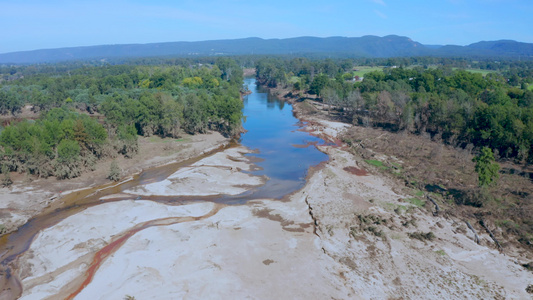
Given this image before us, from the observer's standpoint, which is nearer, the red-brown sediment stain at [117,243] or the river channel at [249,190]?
the red-brown sediment stain at [117,243]

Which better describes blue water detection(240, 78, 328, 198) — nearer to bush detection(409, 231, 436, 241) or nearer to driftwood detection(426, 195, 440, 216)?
driftwood detection(426, 195, 440, 216)

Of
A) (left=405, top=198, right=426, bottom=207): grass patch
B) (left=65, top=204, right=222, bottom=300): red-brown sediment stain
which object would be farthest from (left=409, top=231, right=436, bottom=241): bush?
(left=65, top=204, right=222, bottom=300): red-brown sediment stain

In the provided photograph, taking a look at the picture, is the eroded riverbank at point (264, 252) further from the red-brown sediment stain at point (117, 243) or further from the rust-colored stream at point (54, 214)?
the rust-colored stream at point (54, 214)

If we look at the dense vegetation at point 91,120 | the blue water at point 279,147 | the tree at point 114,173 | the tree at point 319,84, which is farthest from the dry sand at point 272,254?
the tree at point 319,84

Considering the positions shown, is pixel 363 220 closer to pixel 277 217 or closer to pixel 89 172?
pixel 277 217

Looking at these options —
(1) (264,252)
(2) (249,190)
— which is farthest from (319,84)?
(1) (264,252)
